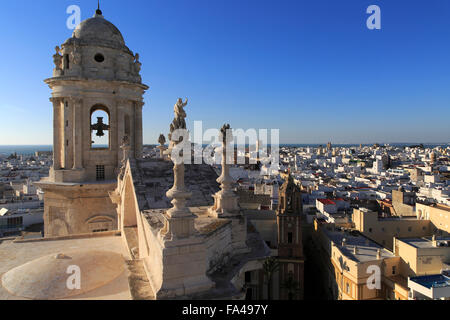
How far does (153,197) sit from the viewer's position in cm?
836

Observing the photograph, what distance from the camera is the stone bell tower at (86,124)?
15.0 m

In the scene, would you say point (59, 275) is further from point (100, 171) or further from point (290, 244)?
point (290, 244)

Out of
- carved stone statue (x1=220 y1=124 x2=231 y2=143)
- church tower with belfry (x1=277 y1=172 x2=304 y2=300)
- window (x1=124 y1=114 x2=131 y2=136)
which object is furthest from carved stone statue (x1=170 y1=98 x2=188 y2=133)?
church tower with belfry (x1=277 y1=172 x2=304 y2=300)

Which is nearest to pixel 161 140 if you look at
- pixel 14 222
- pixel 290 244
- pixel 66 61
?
pixel 66 61

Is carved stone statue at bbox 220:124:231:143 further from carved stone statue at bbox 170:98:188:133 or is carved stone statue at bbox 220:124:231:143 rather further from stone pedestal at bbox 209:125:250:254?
carved stone statue at bbox 170:98:188:133

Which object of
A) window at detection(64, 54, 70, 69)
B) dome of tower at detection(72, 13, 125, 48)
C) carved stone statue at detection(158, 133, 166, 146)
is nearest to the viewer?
carved stone statue at detection(158, 133, 166, 146)

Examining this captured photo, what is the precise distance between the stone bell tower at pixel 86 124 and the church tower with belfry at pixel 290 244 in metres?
10.9

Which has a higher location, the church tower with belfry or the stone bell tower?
the stone bell tower

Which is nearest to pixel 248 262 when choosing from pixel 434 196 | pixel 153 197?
pixel 153 197

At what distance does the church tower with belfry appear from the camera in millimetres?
20047

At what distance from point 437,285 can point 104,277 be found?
1404cm

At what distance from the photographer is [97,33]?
15.6 meters

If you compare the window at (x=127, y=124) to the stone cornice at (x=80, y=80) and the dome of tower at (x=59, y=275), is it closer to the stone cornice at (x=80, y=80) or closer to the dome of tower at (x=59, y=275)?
the stone cornice at (x=80, y=80)

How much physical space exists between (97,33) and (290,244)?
16778 mm
